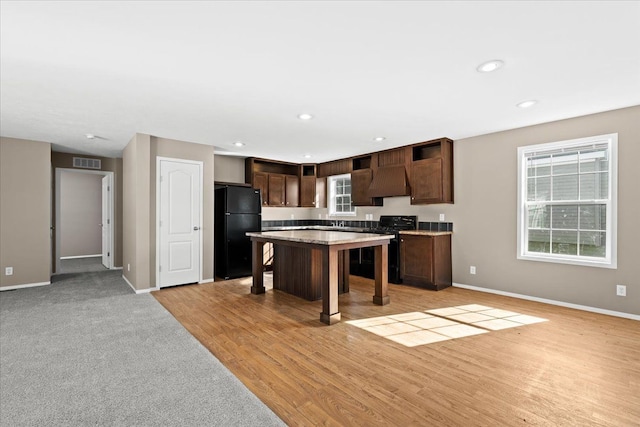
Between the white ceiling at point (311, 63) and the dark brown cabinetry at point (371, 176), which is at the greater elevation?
the white ceiling at point (311, 63)

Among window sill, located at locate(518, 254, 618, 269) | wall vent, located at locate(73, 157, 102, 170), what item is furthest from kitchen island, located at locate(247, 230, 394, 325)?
wall vent, located at locate(73, 157, 102, 170)

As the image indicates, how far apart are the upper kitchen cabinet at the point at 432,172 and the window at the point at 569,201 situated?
3.32ft

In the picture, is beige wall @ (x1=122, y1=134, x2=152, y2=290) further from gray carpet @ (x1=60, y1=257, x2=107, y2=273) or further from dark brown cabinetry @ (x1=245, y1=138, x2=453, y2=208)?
gray carpet @ (x1=60, y1=257, x2=107, y2=273)

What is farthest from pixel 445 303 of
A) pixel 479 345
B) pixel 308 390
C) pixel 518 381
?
pixel 308 390

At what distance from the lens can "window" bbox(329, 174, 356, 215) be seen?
7059mm

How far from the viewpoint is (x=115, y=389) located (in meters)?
2.09

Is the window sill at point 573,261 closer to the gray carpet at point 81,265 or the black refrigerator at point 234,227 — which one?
the black refrigerator at point 234,227

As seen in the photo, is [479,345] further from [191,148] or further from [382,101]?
[191,148]

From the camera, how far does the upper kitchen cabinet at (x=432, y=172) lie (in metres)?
5.04

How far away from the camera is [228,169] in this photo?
6.46m

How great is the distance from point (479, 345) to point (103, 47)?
3827 millimetres

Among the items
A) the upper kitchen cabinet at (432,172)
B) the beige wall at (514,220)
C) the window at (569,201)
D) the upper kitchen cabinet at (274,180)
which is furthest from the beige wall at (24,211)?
the window at (569,201)

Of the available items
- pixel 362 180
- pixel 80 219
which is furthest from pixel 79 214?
pixel 362 180

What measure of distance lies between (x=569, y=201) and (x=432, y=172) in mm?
1864
